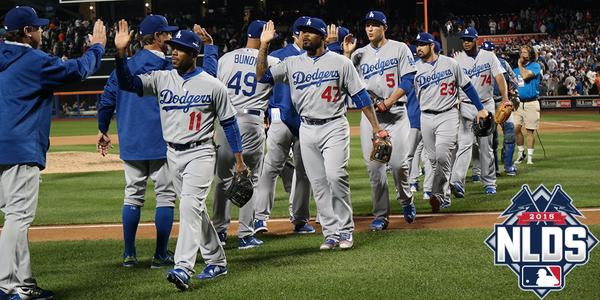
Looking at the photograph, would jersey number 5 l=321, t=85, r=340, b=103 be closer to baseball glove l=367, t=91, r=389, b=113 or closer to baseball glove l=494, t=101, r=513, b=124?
baseball glove l=367, t=91, r=389, b=113

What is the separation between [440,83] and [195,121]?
4835 mm

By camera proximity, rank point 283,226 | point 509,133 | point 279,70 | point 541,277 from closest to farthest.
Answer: point 541,277
point 279,70
point 283,226
point 509,133

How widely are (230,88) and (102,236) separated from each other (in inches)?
89.1

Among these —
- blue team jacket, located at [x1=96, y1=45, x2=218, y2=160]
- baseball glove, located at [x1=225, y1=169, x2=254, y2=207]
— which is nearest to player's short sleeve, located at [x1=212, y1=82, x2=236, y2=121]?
baseball glove, located at [x1=225, y1=169, x2=254, y2=207]

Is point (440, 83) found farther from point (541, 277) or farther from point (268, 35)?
point (541, 277)

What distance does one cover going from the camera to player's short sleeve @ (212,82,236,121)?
274 inches

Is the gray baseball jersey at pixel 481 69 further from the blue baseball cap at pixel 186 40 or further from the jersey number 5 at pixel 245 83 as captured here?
the blue baseball cap at pixel 186 40

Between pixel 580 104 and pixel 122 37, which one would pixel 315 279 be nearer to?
pixel 122 37

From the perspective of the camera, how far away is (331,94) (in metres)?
8.21

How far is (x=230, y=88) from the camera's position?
9047mm

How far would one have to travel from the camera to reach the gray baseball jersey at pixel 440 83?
36.1 ft

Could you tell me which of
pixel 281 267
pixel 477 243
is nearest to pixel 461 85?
pixel 477 243

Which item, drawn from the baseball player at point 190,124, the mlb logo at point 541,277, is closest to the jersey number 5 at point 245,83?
the baseball player at point 190,124

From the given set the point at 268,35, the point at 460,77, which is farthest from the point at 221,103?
the point at 460,77
